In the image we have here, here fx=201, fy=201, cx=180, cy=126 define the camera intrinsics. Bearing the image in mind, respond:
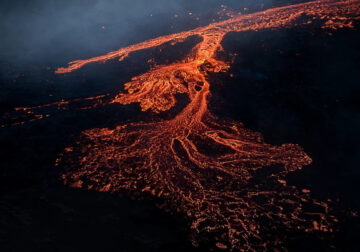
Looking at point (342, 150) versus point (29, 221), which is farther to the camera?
point (342, 150)

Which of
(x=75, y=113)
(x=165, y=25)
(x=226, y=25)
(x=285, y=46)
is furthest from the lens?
(x=165, y=25)

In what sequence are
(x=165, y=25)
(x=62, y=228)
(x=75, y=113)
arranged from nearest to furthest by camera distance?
(x=62, y=228) → (x=75, y=113) → (x=165, y=25)

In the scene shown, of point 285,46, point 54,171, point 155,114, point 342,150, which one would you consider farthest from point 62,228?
point 285,46

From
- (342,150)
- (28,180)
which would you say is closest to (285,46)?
(342,150)

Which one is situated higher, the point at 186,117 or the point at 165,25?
the point at 165,25

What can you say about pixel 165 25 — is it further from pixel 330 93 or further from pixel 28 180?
pixel 28 180

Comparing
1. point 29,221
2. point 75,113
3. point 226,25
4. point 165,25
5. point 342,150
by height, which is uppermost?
point 165,25

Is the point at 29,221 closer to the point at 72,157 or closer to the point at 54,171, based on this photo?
the point at 54,171
